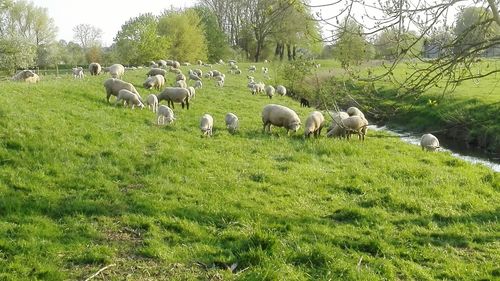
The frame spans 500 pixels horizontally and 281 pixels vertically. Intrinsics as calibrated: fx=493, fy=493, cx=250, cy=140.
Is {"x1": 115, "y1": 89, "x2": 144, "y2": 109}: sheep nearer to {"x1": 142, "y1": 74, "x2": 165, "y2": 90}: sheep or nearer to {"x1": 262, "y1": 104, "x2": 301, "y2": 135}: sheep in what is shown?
{"x1": 262, "y1": 104, "x2": 301, "y2": 135}: sheep

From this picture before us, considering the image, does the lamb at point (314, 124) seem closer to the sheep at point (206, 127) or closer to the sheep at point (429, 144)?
the sheep at point (206, 127)

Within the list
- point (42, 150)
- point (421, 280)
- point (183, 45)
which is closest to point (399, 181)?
point (421, 280)

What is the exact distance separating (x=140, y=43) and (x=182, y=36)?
9973 mm

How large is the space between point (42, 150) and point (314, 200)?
5910 millimetres

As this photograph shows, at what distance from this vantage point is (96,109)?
15.7m

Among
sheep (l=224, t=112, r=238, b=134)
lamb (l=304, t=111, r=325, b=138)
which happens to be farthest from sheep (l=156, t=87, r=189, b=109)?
lamb (l=304, t=111, r=325, b=138)

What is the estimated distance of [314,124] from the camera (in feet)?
56.1

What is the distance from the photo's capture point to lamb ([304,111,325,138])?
16844mm

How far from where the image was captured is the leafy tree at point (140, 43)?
180 ft

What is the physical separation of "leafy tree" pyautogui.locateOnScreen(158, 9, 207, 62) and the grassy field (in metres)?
49.6

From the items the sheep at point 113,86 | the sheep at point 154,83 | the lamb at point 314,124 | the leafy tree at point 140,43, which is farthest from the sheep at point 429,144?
the leafy tree at point 140,43

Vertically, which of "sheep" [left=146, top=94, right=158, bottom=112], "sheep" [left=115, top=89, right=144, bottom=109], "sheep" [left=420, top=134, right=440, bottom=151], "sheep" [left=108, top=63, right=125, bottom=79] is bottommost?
"sheep" [left=420, top=134, right=440, bottom=151]

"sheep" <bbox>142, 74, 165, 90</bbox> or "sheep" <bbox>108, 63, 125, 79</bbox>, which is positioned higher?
"sheep" <bbox>108, 63, 125, 79</bbox>

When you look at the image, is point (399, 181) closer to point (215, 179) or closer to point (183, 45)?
point (215, 179)
